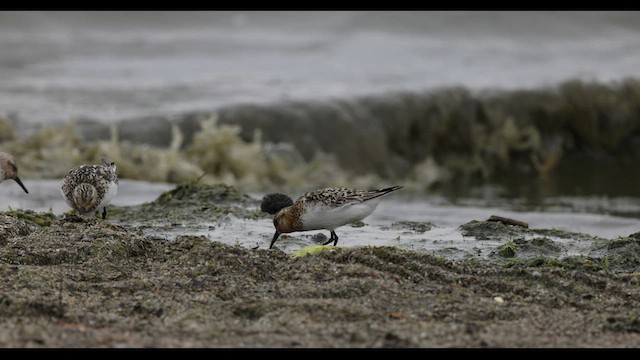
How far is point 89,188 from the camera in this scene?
29.2 feet

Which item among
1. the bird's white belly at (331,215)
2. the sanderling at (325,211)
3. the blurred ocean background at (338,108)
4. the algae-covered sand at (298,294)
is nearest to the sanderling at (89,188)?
the algae-covered sand at (298,294)

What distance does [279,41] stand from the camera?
1069 inches

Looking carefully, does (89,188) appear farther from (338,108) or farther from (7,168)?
(338,108)

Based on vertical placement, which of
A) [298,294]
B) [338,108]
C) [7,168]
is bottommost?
[338,108]

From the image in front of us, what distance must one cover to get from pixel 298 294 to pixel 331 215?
6.41ft

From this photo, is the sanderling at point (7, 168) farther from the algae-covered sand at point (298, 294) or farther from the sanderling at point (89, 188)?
the algae-covered sand at point (298, 294)

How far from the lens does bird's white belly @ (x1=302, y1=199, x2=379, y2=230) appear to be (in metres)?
8.27

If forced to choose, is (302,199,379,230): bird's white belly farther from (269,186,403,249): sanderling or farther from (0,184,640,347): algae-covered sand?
(0,184,640,347): algae-covered sand

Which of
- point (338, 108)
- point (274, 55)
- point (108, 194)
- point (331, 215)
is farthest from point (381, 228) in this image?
point (274, 55)

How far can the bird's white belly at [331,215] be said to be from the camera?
827 cm

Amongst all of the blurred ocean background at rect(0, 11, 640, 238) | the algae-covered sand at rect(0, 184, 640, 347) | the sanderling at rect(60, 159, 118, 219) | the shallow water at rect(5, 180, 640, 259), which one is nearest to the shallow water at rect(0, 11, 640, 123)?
the blurred ocean background at rect(0, 11, 640, 238)

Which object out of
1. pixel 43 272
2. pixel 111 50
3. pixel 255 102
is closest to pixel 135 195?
pixel 43 272

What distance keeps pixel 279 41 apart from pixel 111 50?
170 inches

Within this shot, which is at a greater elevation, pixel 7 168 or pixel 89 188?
pixel 89 188
